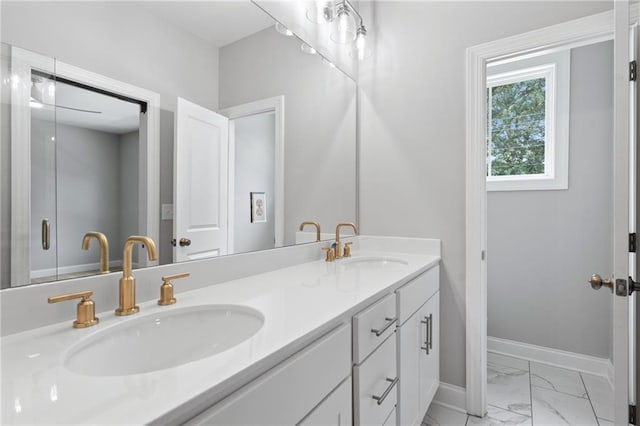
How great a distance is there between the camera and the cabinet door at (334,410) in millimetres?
734

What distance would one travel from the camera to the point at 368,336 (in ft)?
3.22

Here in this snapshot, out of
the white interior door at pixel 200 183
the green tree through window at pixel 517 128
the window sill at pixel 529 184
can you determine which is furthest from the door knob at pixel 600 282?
the green tree through window at pixel 517 128

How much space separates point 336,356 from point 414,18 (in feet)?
6.54

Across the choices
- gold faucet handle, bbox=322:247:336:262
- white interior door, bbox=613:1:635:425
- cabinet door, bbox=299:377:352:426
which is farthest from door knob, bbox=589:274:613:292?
gold faucet handle, bbox=322:247:336:262

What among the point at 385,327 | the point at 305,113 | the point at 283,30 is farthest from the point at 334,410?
the point at 283,30

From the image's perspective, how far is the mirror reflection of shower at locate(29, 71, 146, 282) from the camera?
75 centimetres

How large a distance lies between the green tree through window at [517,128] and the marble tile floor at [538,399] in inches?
55.8

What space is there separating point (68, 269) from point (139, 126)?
43cm

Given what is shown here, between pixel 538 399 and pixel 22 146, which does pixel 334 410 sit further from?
pixel 538 399

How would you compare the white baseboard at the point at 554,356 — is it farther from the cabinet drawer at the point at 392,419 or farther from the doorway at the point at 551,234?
the cabinet drawer at the point at 392,419

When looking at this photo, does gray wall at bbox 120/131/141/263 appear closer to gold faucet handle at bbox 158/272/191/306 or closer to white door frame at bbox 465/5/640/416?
gold faucet handle at bbox 158/272/191/306

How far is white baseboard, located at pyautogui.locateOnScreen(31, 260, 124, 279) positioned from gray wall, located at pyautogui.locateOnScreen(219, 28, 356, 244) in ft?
2.27

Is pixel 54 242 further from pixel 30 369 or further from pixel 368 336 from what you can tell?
pixel 368 336

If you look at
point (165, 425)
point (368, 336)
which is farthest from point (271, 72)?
point (165, 425)
